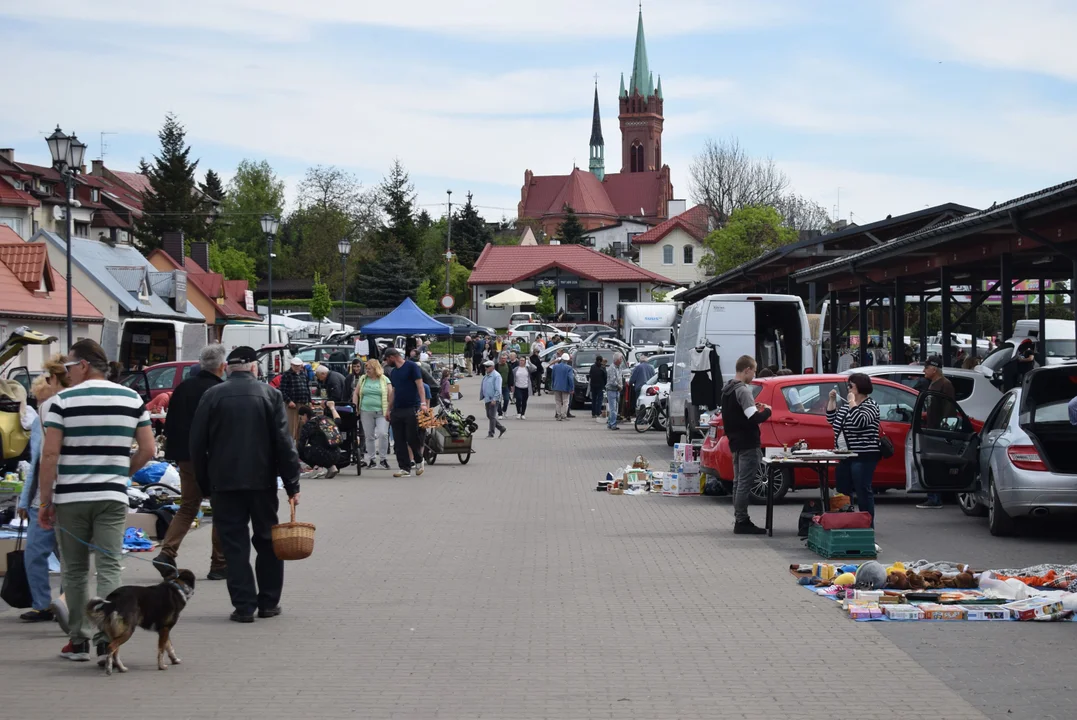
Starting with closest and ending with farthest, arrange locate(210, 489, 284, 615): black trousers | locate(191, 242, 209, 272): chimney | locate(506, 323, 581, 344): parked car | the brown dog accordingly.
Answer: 1. the brown dog
2. locate(210, 489, 284, 615): black trousers
3. locate(506, 323, 581, 344): parked car
4. locate(191, 242, 209, 272): chimney

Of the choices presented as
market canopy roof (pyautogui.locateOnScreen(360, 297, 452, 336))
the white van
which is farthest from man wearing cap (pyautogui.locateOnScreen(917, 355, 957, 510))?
market canopy roof (pyautogui.locateOnScreen(360, 297, 452, 336))

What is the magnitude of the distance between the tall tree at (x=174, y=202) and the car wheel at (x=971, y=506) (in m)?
80.2

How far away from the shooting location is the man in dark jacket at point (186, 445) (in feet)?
34.1

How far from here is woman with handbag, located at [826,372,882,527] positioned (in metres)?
12.7

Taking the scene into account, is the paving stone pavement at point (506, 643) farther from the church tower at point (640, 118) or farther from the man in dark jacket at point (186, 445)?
the church tower at point (640, 118)

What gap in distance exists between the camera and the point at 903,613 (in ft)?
29.6

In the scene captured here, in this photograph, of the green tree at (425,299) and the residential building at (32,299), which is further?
the green tree at (425,299)

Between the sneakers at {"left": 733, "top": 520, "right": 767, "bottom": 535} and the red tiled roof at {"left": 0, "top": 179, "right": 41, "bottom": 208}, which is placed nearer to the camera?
the sneakers at {"left": 733, "top": 520, "right": 767, "bottom": 535}

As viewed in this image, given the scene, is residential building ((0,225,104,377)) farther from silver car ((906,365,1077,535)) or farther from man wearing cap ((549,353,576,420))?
silver car ((906,365,1077,535))

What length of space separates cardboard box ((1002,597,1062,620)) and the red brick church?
13863cm

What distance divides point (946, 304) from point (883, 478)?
11.1 metres

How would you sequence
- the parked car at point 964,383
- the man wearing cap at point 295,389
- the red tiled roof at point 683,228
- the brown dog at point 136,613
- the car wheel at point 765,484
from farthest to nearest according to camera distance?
the red tiled roof at point 683,228 → the man wearing cap at point 295,389 → the parked car at point 964,383 → the car wheel at point 765,484 → the brown dog at point 136,613

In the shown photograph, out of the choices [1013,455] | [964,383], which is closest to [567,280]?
[964,383]

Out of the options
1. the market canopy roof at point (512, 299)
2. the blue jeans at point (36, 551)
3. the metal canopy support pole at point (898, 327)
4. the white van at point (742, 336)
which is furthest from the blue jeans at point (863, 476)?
the market canopy roof at point (512, 299)
